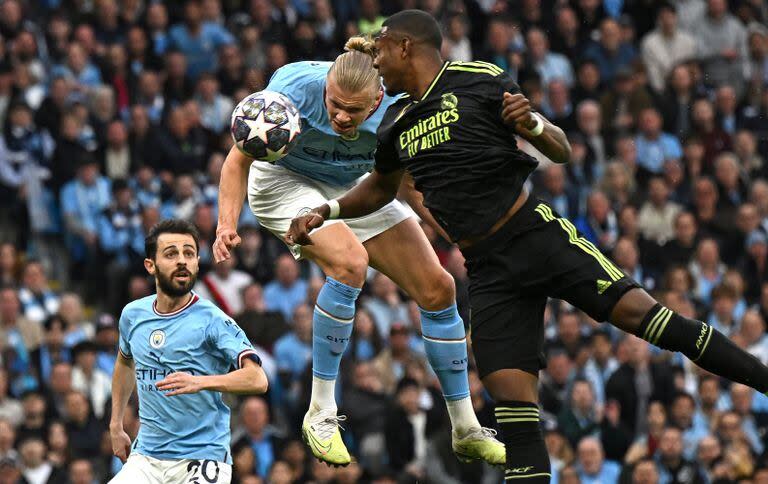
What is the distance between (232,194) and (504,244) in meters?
1.81

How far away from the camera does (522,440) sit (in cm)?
894

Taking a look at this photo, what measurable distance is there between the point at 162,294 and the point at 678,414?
736cm

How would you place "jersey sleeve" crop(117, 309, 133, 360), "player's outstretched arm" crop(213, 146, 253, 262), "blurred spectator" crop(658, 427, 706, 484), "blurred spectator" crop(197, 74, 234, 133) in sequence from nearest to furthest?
"player's outstretched arm" crop(213, 146, 253, 262), "jersey sleeve" crop(117, 309, 133, 360), "blurred spectator" crop(658, 427, 706, 484), "blurred spectator" crop(197, 74, 234, 133)

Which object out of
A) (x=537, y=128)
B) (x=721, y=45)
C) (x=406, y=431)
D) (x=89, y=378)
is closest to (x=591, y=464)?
(x=406, y=431)

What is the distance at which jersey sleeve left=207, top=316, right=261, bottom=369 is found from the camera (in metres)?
9.52

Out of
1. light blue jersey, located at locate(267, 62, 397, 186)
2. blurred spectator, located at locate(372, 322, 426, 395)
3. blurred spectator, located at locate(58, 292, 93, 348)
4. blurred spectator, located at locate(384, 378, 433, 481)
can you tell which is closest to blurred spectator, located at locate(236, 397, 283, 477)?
blurred spectator, located at locate(384, 378, 433, 481)

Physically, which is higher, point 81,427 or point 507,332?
point 507,332

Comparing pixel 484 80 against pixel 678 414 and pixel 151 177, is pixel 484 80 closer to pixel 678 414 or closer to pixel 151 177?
pixel 678 414

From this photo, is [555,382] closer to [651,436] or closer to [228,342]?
[651,436]

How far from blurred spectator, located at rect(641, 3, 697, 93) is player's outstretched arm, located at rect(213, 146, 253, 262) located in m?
11.7

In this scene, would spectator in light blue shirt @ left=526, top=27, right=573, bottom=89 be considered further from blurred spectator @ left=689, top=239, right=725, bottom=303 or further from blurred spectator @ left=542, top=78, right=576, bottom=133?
blurred spectator @ left=689, top=239, right=725, bottom=303

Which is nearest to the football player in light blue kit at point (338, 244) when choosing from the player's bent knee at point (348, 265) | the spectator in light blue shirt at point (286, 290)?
the player's bent knee at point (348, 265)

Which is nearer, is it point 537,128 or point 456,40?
point 537,128

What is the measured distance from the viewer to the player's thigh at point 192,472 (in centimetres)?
960
